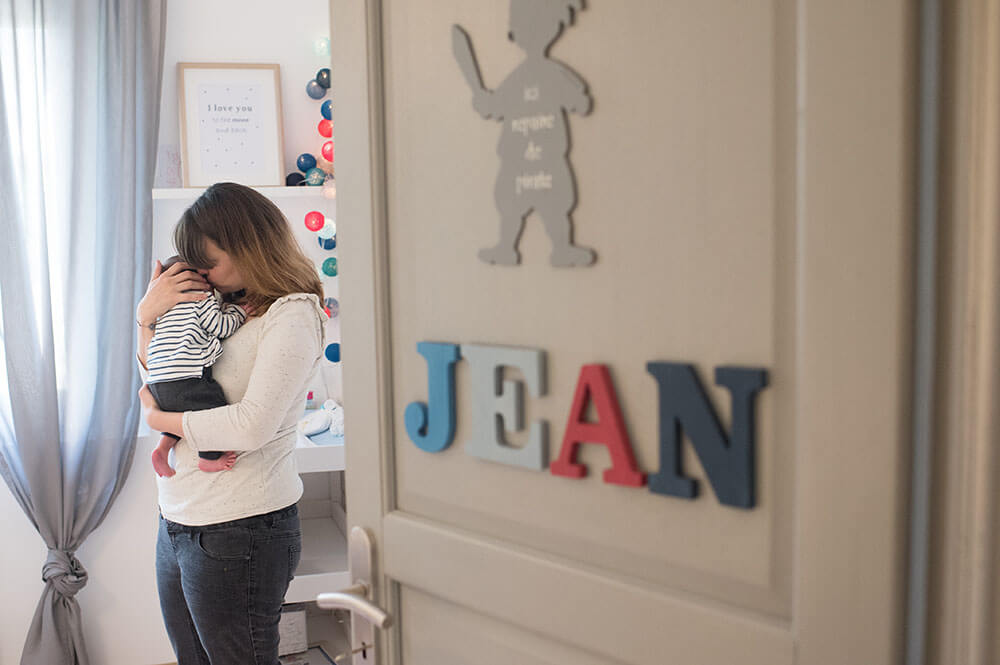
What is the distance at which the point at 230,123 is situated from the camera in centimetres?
304

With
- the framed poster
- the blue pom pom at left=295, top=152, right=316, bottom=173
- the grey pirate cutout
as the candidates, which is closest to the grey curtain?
the framed poster

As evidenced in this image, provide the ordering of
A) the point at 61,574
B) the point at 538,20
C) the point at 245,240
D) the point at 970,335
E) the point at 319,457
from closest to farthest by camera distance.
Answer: the point at 970,335
the point at 538,20
the point at 245,240
the point at 319,457
the point at 61,574

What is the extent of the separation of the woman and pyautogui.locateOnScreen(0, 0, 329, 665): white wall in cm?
114

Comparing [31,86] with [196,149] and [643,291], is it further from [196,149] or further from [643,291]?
[643,291]

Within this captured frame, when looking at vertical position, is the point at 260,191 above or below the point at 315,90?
below

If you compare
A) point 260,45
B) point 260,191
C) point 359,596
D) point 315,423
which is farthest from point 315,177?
point 359,596

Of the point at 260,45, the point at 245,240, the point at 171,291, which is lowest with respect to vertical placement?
the point at 171,291

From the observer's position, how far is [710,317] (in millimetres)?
818

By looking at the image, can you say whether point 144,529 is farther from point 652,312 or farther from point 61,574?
point 652,312

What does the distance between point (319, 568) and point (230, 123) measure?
1579 millimetres

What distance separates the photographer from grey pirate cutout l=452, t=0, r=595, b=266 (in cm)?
92

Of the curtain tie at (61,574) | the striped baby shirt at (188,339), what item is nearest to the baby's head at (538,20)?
the striped baby shirt at (188,339)

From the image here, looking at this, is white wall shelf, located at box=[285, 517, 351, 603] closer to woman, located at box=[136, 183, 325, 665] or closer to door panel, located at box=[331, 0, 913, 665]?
woman, located at box=[136, 183, 325, 665]

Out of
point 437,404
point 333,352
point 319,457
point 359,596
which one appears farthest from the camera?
point 333,352
